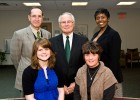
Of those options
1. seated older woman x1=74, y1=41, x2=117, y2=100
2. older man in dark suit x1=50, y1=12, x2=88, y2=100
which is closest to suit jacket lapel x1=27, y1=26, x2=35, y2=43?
older man in dark suit x1=50, y1=12, x2=88, y2=100

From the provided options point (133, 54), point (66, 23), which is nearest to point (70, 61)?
point (66, 23)

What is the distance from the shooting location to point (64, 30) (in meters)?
2.93

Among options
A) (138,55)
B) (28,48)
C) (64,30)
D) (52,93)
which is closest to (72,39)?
(64,30)

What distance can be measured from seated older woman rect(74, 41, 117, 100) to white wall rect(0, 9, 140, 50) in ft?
37.1

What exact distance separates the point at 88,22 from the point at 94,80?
1150cm

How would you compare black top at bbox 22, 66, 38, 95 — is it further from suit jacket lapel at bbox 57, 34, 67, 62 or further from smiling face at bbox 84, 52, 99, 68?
suit jacket lapel at bbox 57, 34, 67, 62

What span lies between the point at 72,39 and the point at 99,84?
0.88 metres

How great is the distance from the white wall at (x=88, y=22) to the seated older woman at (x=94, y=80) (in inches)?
445

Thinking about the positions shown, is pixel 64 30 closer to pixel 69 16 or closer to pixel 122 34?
pixel 69 16

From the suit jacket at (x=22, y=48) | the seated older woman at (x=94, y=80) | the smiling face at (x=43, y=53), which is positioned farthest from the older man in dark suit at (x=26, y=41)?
the seated older woman at (x=94, y=80)

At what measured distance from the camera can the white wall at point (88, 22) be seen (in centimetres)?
1358

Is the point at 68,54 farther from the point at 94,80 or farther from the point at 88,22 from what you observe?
the point at 88,22

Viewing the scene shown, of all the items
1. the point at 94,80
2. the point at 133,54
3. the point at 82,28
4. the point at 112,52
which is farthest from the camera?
the point at 82,28

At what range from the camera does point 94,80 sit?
232cm
